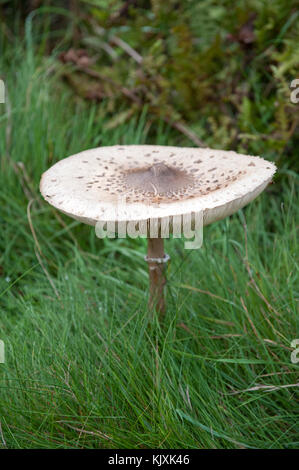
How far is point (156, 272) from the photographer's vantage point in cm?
230

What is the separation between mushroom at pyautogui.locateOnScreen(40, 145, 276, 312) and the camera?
1729 millimetres

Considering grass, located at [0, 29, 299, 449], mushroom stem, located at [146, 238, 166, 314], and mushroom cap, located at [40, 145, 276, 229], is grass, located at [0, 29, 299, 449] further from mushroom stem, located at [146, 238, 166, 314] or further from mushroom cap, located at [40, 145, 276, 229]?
mushroom cap, located at [40, 145, 276, 229]

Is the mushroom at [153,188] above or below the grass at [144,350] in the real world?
above

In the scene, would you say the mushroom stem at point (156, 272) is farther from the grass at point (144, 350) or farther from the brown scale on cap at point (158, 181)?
the brown scale on cap at point (158, 181)

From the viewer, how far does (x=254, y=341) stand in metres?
2.11

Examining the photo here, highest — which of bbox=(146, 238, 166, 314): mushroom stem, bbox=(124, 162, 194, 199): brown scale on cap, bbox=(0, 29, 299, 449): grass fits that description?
bbox=(124, 162, 194, 199): brown scale on cap

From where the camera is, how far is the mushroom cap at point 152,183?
1.74 metres

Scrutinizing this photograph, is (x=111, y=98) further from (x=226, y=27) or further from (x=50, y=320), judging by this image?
(x=50, y=320)

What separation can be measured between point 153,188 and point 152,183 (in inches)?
1.4

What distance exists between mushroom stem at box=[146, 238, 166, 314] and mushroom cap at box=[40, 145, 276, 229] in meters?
0.34

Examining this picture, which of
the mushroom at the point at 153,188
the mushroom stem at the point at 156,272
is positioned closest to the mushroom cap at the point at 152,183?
the mushroom at the point at 153,188

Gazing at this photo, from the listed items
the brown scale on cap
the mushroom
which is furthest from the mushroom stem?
the brown scale on cap

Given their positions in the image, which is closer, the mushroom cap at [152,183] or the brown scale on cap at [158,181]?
the mushroom cap at [152,183]
